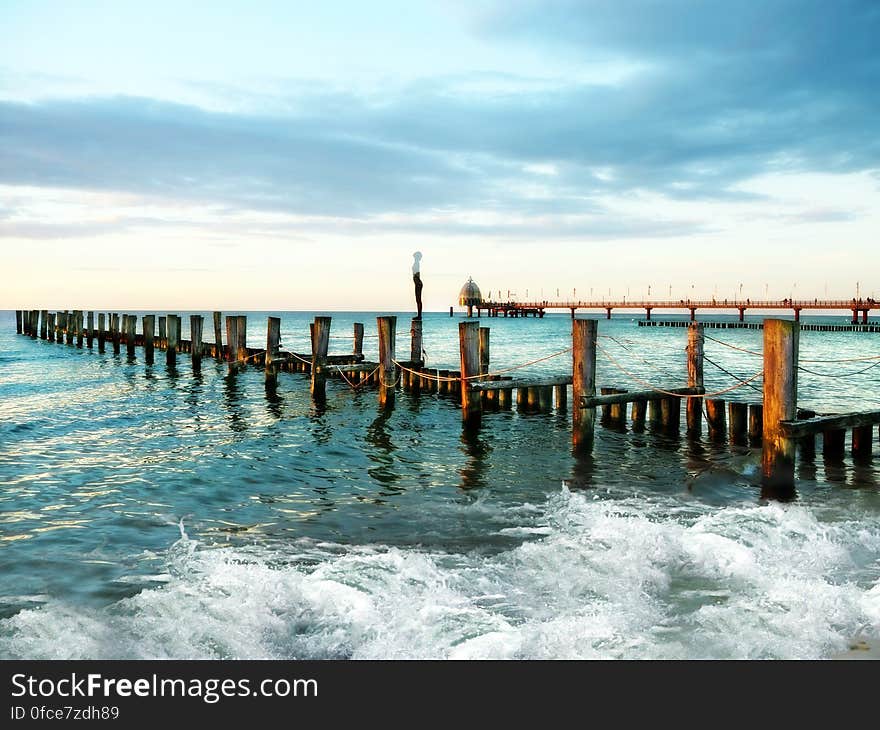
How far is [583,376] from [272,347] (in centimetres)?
1291

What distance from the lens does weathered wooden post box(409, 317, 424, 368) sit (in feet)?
69.9

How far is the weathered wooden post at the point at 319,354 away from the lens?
20.5 metres

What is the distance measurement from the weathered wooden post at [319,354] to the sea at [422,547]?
4054 millimetres

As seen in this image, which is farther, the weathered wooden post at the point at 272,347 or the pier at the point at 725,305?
the pier at the point at 725,305

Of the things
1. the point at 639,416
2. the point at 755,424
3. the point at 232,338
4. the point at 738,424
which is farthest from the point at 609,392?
the point at 232,338

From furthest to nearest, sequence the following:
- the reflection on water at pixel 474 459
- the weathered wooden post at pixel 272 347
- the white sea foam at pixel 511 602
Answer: the weathered wooden post at pixel 272 347 → the reflection on water at pixel 474 459 → the white sea foam at pixel 511 602

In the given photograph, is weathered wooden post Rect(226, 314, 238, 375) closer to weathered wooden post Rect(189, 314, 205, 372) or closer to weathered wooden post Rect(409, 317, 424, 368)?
weathered wooden post Rect(189, 314, 205, 372)

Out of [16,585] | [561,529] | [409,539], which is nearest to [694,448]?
[561,529]

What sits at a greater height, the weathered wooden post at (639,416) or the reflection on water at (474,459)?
the weathered wooden post at (639,416)

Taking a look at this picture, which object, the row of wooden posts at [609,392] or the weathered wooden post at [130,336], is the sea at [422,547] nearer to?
the row of wooden posts at [609,392]

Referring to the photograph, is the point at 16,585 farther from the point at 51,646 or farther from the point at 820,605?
the point at 820,605

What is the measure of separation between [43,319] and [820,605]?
6225 centimetres

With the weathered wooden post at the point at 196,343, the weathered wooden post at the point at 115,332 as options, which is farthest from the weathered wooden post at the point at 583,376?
the weathered wooden post at the point at 115,332

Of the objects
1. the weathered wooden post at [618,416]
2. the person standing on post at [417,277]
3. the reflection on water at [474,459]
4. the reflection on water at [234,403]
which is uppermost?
the person standing on post at [417,277]
